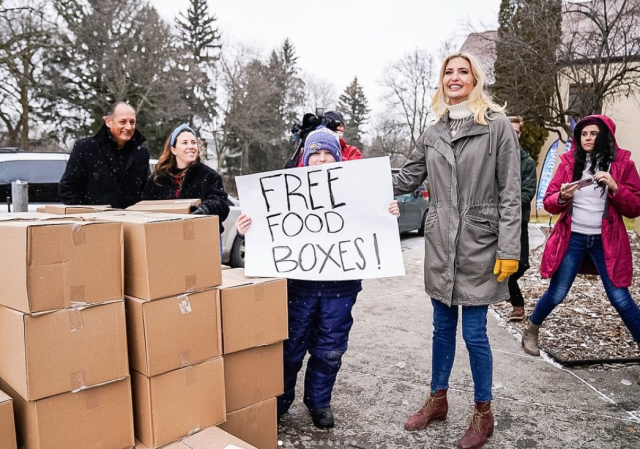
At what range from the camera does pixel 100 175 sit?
11.8 feet

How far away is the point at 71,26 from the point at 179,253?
23.7m

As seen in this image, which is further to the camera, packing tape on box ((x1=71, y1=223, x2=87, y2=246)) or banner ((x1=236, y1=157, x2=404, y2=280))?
banner ((x1=236, y1=157, x2=404, y2=280))

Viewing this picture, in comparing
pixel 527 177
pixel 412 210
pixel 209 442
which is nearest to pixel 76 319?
pixel 209 442

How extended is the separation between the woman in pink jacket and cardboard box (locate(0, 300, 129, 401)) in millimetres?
3024

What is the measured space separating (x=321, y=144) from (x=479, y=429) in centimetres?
177

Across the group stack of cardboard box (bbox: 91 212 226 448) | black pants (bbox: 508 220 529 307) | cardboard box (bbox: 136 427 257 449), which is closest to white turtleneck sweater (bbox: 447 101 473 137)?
stack of cardboard box (bbox: 91 212 226 448)

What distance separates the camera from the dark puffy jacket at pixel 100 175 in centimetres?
357

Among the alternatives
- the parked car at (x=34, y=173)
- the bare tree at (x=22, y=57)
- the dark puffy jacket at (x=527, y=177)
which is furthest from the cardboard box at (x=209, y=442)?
the bare tree at (x=22, y=57)

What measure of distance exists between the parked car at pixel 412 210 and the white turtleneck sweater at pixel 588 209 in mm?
7476

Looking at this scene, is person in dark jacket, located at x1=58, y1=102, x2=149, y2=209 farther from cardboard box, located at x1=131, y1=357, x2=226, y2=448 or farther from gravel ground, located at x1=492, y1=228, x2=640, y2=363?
gravel ground, located at x1=492, y1=228, x2=640, y2=363

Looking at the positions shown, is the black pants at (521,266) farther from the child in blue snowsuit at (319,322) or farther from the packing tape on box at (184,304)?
the packing tape on box at (184,304)

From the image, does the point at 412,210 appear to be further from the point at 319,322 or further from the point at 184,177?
the point at 319,322

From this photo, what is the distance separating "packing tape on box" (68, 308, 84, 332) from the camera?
67.6 inches

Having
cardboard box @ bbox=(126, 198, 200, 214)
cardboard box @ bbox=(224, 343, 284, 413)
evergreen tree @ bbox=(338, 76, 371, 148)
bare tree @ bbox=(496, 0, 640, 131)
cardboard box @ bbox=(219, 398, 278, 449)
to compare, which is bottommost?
cardboard box @ bbox=(219, 398, 278, 449)
